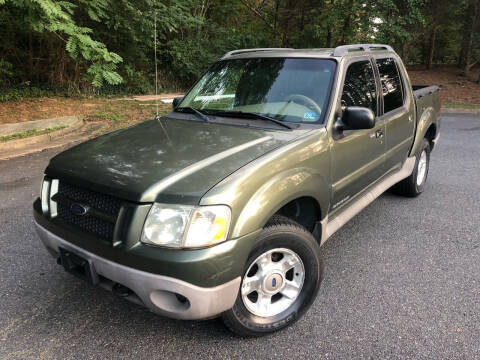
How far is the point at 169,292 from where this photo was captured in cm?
204

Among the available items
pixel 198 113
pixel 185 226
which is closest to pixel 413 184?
pixel 198 113

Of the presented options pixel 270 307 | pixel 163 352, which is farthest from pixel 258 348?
pixel 163 352

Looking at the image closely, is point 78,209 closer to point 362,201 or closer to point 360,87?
point 362,201

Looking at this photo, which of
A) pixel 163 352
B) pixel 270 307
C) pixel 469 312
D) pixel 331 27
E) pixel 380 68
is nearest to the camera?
pixel 163 352

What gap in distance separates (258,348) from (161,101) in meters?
10.3

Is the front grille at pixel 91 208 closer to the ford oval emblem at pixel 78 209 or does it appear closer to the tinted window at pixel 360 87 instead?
the ford oval emblem at pixel 78 209

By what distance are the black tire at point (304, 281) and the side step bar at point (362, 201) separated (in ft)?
1.25

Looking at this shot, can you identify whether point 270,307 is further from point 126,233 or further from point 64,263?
point 64,263

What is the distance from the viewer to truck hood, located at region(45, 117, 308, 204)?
2076mm

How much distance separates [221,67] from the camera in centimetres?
378

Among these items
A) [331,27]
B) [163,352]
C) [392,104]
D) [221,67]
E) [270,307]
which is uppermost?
[331,27]

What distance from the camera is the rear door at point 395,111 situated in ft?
12.1

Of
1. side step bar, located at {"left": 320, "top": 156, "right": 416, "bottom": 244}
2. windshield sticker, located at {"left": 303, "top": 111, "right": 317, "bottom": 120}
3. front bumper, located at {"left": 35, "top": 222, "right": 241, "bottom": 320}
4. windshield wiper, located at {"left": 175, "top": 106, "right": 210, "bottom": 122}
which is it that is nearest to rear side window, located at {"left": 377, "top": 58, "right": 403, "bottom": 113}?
side step bar, located at {"left": 320, "top": 156, "right": 416, "bottom": 244}

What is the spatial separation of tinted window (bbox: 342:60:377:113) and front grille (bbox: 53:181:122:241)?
6.40ft
